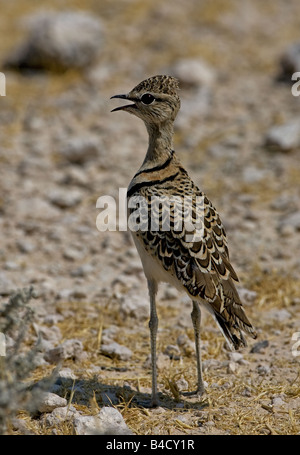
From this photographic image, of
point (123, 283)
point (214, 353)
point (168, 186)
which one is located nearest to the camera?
point (168, 186)

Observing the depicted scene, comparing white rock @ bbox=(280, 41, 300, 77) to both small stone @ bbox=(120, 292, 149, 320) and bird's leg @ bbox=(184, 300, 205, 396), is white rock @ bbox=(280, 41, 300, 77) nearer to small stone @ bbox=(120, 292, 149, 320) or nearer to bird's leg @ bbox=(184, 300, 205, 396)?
small stone @ bbox=(120, 292, 149, 320)

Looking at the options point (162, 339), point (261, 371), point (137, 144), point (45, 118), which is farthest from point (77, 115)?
point (261, 371)

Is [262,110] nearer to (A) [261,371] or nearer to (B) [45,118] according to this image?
(B) [45,118]

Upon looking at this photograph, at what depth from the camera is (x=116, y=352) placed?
4.33m

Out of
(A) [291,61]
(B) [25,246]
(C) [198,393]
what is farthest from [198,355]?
(A) [291,61]

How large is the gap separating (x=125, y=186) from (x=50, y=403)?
142 inches

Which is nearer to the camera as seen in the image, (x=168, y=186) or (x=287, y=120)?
(x=168, y=186)

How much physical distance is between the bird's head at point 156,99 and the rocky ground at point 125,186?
1419 millimetres

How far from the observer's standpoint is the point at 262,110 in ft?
26.9

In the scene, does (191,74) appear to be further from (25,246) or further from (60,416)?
(60,416)

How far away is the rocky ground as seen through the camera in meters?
3.76

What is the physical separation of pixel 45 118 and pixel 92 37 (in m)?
→ 1.55

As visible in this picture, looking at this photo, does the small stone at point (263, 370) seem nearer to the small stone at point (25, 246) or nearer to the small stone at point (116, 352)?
the small stone at point (116, 352)

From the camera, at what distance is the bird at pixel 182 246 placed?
3598 mm
